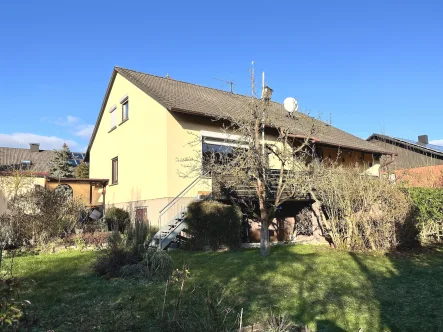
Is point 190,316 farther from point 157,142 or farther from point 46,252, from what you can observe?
point 157,142

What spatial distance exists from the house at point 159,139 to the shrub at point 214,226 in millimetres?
1305

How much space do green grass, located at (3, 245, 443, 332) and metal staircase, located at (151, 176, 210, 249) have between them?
8.76ft

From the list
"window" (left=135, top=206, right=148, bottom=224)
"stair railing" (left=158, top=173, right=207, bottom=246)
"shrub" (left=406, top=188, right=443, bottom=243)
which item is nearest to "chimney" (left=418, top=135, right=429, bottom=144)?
"shrub" (left=406, top=188, right=443, bottom=243)

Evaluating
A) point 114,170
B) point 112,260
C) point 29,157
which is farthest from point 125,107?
point 29,157

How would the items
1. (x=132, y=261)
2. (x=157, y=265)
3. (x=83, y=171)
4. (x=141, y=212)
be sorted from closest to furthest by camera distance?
(x=157, y=265) → (x=132, y=261) → (x=141, y=212) → (x=83, y=171)

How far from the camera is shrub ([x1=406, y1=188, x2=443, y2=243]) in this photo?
11.6 metres

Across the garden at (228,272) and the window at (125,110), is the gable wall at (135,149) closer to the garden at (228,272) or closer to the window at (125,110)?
the window at (125,110)

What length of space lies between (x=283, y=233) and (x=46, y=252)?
8.48 meters

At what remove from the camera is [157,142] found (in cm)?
1505

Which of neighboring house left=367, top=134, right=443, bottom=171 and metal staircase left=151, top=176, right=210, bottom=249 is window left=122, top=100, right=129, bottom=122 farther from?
neighboring house left=367, top=134, right=443, bottom=171

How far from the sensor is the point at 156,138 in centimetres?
1513

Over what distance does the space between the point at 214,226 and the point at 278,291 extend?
16.2 feet

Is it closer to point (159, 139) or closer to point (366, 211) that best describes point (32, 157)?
point (159, 139)

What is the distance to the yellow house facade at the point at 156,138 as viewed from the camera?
14.5 meters
